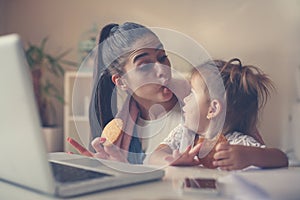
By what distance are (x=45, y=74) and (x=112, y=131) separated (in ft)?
7.19

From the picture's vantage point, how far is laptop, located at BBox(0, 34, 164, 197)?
1.41ft

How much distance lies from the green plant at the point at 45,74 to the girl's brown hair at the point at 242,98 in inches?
76.3

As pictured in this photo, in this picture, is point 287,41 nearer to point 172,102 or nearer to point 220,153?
point 172,102

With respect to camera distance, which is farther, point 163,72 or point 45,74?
point 45,74

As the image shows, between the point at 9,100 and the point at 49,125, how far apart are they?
8.03 feet

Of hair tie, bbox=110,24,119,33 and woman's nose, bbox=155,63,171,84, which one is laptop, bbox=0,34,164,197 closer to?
woman's nose, bbox=155,63,171,84

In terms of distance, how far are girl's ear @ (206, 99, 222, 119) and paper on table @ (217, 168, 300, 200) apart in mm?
339

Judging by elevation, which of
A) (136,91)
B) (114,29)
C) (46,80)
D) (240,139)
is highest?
(114,29)

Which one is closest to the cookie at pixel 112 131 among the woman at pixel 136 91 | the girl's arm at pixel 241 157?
the woman at pixel 136 91

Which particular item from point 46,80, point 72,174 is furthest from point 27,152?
point 46,80

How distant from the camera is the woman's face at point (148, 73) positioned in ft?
2.76

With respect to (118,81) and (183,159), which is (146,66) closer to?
(118,81)

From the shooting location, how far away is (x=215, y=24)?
6.66 feet

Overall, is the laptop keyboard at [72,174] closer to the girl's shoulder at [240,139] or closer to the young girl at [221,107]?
the young girl at [221,107]
